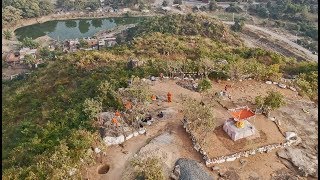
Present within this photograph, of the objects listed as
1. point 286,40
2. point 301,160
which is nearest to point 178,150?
point 301,160

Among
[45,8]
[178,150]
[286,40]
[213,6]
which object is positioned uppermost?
[178,150]

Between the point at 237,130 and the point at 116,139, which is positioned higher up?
the point at 116,139

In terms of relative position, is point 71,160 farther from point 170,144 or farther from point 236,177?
point 236,177

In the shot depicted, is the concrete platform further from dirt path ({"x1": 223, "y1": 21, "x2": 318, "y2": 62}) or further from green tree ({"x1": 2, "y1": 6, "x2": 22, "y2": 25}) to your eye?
green tree ({"x1": 2, "y1": 6, "x2": 22, "y2": 25})

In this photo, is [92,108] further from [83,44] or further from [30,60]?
[83,44]

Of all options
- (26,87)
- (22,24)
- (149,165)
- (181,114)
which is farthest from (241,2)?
(149,165)

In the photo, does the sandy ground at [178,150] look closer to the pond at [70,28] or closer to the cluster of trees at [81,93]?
the cluster of trees at [81,93]

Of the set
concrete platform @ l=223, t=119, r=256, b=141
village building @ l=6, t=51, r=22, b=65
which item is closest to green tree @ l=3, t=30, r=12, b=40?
village building @ l=6, t=51, r=22, b=65
